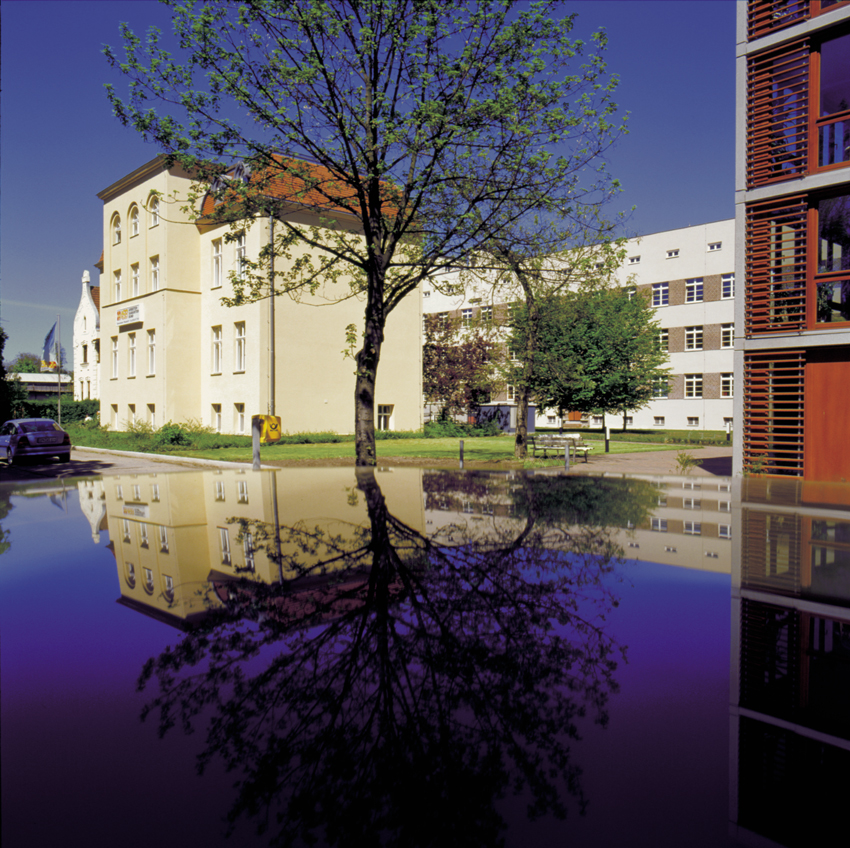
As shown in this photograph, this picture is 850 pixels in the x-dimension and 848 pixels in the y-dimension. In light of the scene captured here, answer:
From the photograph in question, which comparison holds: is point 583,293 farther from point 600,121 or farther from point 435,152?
point 435,152

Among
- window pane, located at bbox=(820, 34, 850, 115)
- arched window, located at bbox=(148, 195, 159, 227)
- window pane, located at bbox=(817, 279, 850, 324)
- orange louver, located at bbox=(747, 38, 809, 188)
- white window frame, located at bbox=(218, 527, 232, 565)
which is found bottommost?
white window frame, located at bbox=(218, 527, 232, 565)

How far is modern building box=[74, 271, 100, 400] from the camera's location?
56.8 meters

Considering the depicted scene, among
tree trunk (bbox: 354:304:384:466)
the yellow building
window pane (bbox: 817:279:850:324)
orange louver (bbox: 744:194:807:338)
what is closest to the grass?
tree trunk (bbox: 354:304:384:466)

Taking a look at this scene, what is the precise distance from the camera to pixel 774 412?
1608cm

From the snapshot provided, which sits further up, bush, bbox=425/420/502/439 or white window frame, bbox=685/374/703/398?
white window frame, bbox=685/374/703/398

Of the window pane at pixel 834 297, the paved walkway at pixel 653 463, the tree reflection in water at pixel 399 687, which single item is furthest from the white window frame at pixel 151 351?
the tree reflection in water at pixel 399 687

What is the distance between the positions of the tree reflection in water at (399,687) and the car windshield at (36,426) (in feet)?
59.7

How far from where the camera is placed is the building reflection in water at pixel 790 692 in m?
2.80

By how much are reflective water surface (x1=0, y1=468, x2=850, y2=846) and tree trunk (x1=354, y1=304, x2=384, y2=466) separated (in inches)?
380

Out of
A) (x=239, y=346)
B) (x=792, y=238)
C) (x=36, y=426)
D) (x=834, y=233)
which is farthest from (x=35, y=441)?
(x=834, y=233)

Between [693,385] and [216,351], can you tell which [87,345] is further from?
[693,385]

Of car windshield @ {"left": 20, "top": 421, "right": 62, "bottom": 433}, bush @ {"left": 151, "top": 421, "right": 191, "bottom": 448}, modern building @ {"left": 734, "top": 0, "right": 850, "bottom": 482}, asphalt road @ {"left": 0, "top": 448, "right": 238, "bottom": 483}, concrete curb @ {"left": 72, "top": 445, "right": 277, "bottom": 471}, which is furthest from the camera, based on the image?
bush @ {"left": 151, "top": 421, "right": 191, "bottom": 448}

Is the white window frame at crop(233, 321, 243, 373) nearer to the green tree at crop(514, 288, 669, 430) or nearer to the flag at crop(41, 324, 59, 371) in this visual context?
the green tree at crop(514, 288, 669, 430)

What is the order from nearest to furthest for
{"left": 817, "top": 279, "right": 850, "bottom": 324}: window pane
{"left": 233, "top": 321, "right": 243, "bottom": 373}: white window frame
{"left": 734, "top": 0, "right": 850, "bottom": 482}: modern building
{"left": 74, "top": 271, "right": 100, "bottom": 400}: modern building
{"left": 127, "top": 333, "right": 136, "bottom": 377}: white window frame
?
{"left": 734, "top": 0, "right": 850, "bottom": 482}: modern building, {"left": 817, "top": 279, "right": 850, "bottom": 324}: window pane, {"left": 233, "top": 321, "right": 243, "bottom": 373}: white window frame, {"left": 127, "top": 333, "right": 136, "bottom": 377}: white window frame, {"left": 74, "top": 271, "right": 100, "bottom": 400}: modern building
